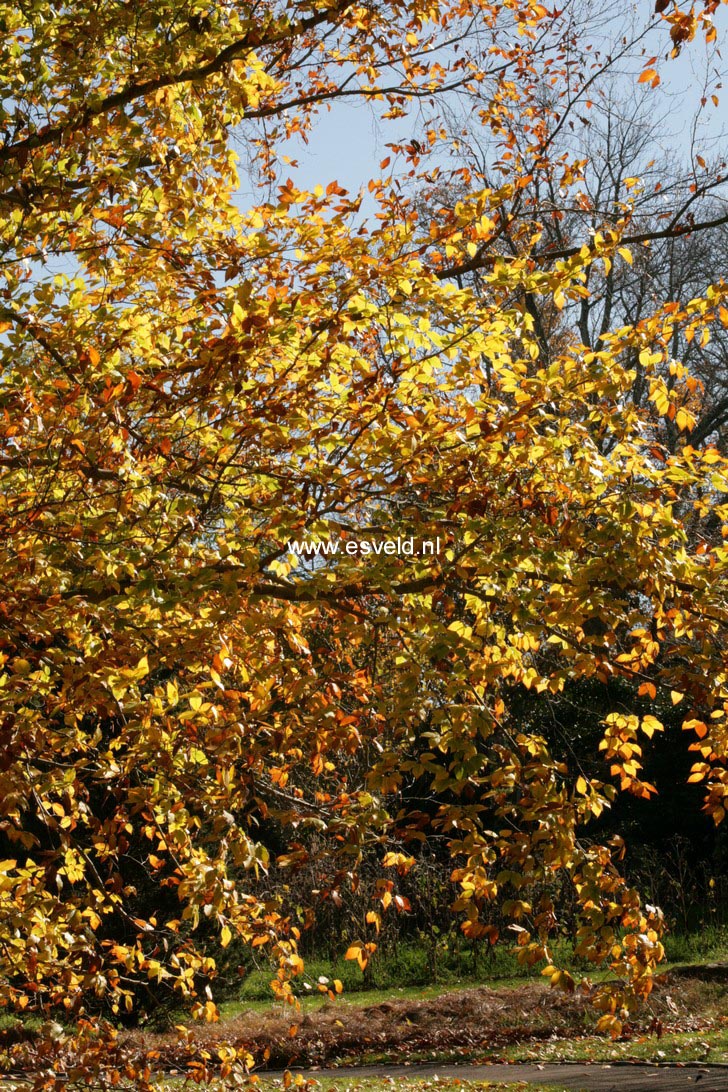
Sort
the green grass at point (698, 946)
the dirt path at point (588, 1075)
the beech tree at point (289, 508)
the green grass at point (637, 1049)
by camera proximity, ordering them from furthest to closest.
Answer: the green grass at point (698, 946), the green grass at point (637, 1049), the dirt path at point (588, 1075), the beech tree at point (289, 508)

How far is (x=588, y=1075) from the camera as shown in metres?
7.57

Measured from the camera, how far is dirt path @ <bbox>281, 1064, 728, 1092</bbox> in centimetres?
698

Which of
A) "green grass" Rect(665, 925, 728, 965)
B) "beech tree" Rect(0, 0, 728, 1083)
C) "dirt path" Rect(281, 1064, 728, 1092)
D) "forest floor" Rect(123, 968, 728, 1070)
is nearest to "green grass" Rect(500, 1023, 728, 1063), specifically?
"forest floor" Rect(123, 968, 728, 1070)

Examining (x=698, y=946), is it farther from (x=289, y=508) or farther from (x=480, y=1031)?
(x=289, y=508)

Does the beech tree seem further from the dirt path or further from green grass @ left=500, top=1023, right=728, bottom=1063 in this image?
green grass @ left=500, top=1023, right=728, bottom=1063

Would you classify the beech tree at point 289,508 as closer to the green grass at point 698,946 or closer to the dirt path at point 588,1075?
the dirt path at point 588,1075

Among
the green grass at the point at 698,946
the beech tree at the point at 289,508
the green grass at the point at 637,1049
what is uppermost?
the beech tree at the point at 289,508

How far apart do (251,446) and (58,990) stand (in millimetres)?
2685

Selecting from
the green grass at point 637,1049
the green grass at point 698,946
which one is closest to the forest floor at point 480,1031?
the green grass at point 637,1049

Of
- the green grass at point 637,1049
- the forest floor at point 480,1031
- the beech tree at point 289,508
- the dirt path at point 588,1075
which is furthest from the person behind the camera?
the forest floor at point 480,1031

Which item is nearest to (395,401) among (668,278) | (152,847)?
(152,847)

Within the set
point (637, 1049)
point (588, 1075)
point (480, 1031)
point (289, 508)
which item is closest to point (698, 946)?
point (480, 1031)

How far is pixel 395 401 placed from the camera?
3971mm

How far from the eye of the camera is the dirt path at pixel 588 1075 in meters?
6.98
